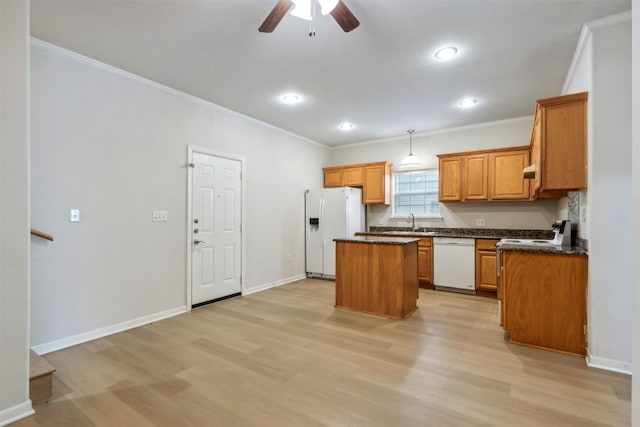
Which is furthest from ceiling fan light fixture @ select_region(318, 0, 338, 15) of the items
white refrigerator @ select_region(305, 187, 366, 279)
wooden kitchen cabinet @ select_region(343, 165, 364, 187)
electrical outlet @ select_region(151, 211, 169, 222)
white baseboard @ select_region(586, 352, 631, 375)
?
wooden kitchen cabinet @ select_region(343, 165, 364, 187)

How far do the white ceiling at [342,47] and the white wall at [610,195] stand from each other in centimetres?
30

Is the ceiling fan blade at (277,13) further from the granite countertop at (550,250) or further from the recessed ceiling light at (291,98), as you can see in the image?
the granite countertop at (550,250)

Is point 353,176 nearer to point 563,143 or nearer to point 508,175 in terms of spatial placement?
point 508,175

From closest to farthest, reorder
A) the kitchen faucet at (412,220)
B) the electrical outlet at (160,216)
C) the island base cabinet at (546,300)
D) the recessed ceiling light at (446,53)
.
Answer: the island base cabinet at (546,300), the recessed ceiling light at (446,53), the electrical outlet at (160,216), the kitchen faucet at (412,220)

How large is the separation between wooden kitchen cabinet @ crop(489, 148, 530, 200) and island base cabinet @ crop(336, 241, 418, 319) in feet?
6.41

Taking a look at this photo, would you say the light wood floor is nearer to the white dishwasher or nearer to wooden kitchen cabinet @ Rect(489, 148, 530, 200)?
the white dishwasher

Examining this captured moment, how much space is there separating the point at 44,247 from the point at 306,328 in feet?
8.36

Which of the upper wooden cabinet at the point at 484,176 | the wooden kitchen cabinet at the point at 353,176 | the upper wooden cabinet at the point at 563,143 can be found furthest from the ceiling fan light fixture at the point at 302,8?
the wooden kitchen cabinet at the point at 353,176

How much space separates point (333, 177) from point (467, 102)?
9.67 ft

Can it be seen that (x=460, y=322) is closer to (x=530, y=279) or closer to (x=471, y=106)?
(x=530, y=279)

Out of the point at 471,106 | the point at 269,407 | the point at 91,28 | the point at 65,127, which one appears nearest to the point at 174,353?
the point at 269,407

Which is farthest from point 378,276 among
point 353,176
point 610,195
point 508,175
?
point 353,176

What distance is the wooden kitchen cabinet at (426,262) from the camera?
4934 mm

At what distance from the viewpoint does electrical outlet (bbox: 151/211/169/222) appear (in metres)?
3.48
